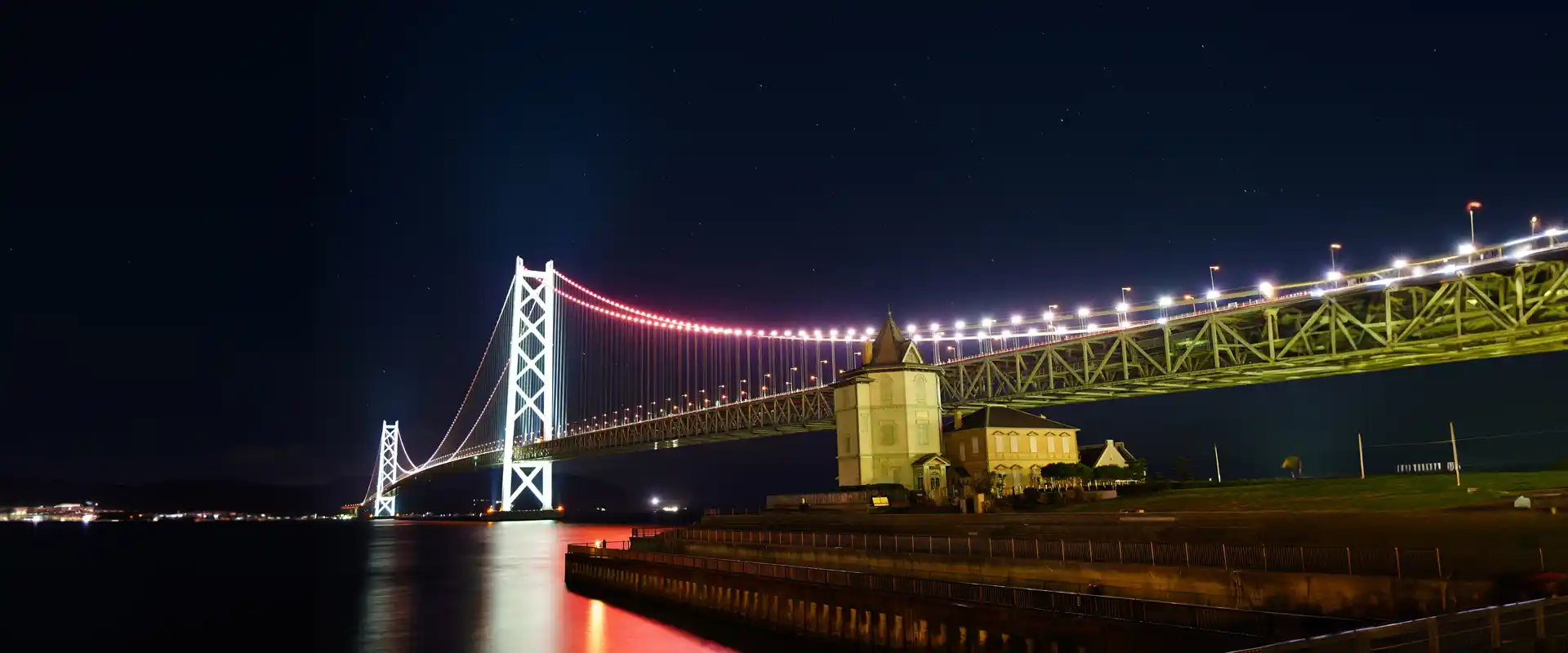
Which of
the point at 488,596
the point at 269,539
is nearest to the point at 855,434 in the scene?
the point at 488,596

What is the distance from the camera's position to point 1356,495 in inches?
1257

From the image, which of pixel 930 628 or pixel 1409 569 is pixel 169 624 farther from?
pixel 1409 569

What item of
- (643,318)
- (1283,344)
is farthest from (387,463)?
(1283,344)

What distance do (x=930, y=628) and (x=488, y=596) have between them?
27.6m

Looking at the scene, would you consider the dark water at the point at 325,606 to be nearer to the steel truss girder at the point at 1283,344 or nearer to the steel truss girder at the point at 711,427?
the steel truss girder at the point at 711,427

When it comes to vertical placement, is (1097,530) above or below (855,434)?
below

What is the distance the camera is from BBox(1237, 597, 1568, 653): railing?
990cm

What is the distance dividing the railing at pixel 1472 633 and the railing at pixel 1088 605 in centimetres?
449

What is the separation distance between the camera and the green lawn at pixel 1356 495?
28.0 m

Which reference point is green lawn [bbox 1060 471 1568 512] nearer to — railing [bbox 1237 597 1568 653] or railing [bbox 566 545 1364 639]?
railing [bbox 566 545 1364 639]

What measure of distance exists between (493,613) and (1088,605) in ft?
84.3

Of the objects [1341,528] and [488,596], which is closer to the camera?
[1341,528]

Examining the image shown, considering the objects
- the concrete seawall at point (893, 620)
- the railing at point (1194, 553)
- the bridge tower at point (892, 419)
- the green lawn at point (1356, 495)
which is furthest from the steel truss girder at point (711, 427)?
the railing at point (1194, 553)

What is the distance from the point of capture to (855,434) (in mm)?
49531
